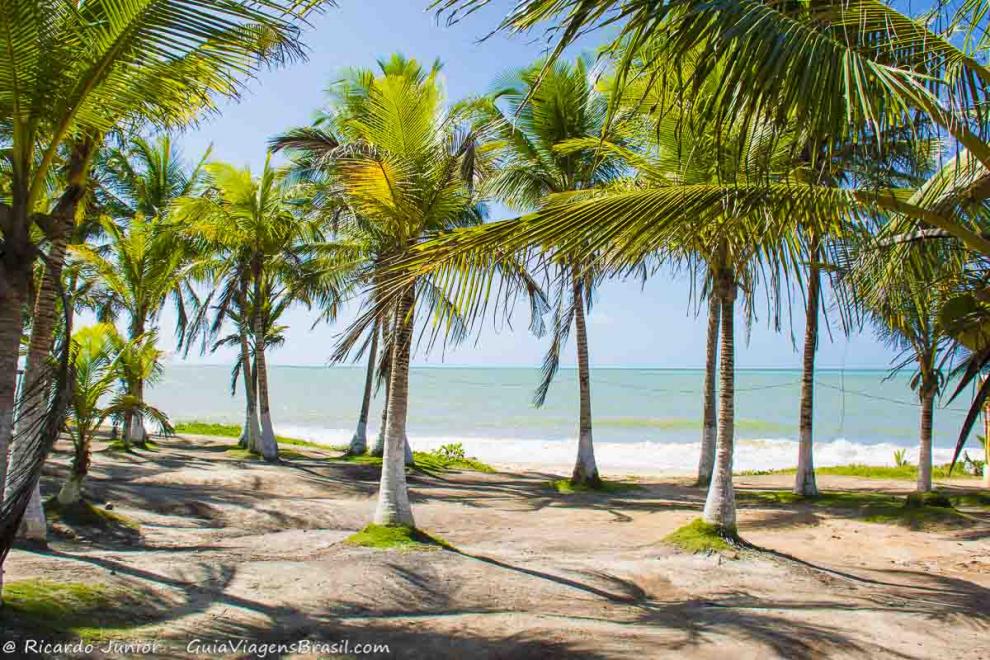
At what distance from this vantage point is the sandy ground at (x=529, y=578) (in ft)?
17.5

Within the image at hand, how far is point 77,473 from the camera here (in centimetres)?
946

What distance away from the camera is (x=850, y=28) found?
3818mm

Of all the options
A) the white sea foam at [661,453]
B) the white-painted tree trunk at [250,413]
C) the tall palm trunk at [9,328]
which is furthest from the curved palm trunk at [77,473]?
the white sea foam at [661,453]

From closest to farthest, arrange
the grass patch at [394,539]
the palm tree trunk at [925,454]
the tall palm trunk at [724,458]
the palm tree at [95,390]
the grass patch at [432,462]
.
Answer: the grass patch at [394,539], the palm tree at [95,390], the tall palm trunk at [724,458], the palm tree trunk at [925,454], the grass patch at [432,462]

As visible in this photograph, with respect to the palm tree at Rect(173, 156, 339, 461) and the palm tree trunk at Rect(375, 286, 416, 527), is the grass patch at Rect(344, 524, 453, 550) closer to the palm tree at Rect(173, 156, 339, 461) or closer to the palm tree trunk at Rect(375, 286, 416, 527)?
the palm tree trunk at Rect(375, 286, 416, 527)

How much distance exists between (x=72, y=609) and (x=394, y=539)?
156 inches

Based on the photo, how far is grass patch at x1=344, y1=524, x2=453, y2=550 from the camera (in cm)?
837

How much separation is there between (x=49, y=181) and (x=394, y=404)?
4639mm

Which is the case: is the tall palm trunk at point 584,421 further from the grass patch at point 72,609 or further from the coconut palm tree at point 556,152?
the grass patch at point 72,609

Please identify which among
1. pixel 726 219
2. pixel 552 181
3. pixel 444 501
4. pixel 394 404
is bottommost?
pixel 444 501

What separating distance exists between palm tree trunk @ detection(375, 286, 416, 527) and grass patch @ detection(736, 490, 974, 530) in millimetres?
8233

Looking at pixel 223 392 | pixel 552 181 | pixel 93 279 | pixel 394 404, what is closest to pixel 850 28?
pixel 394 404

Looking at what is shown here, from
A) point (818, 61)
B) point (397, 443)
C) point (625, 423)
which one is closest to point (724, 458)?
point (397, 443)

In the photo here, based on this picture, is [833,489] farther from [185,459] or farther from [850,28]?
[185,459]
